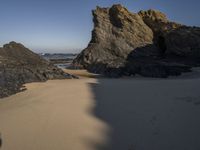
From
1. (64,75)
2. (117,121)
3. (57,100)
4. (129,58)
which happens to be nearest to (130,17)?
(129,58)

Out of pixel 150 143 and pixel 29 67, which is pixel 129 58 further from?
pixel 150 143

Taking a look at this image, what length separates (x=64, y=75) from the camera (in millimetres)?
12789

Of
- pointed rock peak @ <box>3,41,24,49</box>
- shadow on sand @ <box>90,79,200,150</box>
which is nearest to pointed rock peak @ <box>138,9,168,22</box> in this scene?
pointed rock peak @ <box>3,41,24,49</box>

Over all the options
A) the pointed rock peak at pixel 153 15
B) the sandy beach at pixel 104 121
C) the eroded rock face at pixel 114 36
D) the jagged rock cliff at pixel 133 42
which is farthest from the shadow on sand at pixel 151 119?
the pointed rock peak at pixel 153 15

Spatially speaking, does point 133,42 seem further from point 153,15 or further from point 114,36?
point 153,15

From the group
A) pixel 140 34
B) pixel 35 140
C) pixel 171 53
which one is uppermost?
pixel 140 34

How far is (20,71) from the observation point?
11211 mm

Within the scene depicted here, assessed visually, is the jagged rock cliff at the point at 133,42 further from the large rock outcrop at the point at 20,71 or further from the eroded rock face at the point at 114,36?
the large rock outcrop at the point at 20,71

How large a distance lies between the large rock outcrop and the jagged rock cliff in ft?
14.8

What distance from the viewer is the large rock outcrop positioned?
935cm

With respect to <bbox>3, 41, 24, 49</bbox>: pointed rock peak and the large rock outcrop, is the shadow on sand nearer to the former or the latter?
the large rock outcrop

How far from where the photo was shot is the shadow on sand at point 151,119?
13.8 ft

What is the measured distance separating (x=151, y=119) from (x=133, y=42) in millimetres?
17127

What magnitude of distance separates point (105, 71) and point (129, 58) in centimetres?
467
